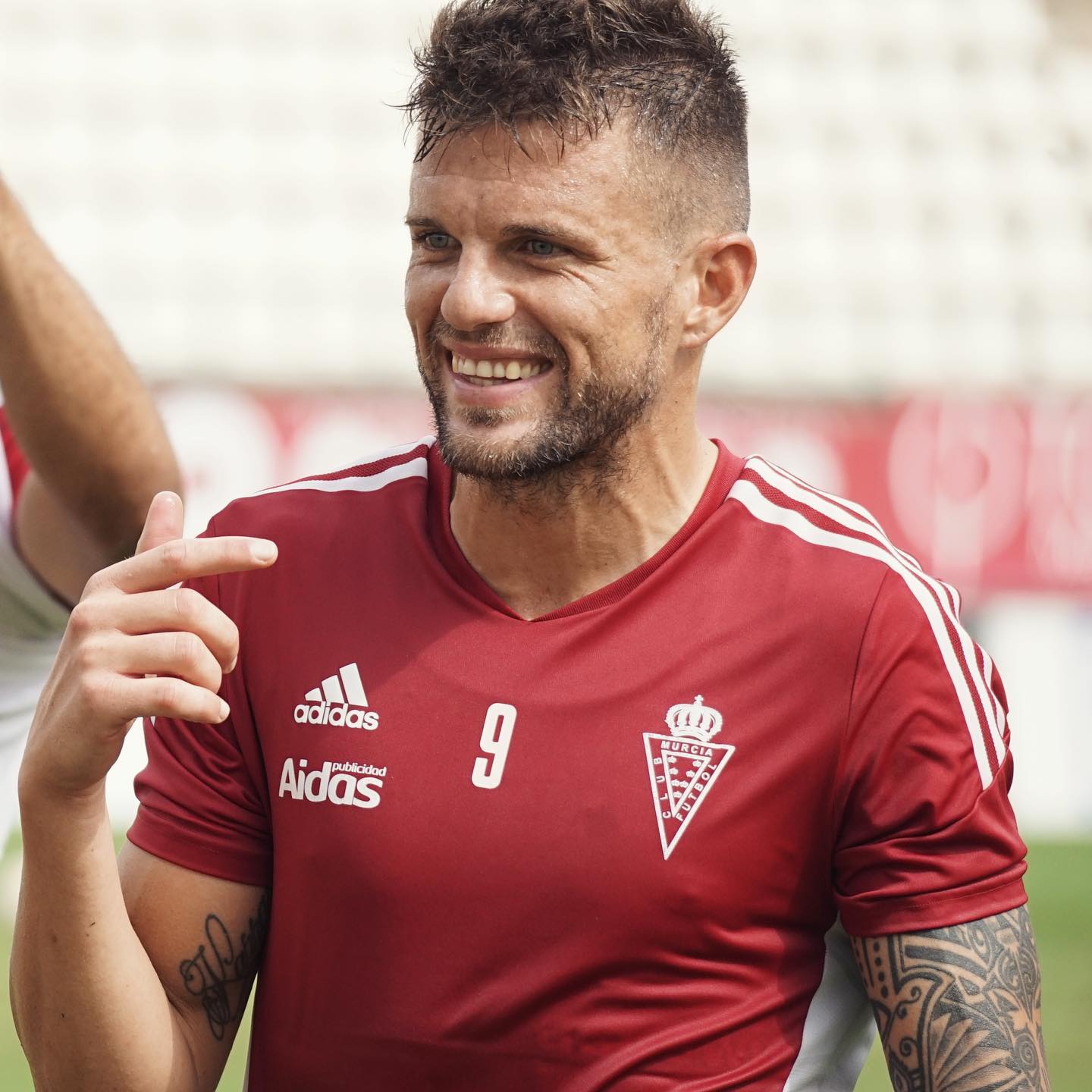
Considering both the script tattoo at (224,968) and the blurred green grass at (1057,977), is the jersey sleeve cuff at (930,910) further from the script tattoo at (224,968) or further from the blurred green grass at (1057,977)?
the blurred green grass at (1057,977)

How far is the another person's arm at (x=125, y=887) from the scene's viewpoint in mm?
1899

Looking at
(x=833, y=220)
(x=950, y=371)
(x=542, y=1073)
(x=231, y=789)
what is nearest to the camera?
(x=542, y=1073)

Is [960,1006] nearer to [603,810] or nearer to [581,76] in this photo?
[603,810]

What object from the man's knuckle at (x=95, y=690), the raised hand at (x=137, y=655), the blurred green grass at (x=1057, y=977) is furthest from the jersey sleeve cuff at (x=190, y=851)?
the blurred green grass at (x=1057, y=977)

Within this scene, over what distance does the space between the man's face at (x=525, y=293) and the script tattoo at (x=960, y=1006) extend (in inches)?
30.7

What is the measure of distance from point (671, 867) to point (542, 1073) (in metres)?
0.30

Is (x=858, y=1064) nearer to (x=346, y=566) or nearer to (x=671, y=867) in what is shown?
(x=671, y=867)

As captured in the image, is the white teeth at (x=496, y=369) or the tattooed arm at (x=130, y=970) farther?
the white teeth at (x=496, y=369)

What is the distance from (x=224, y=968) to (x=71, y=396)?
81 cm

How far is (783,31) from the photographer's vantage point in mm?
11469

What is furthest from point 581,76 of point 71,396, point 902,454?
point 902,454

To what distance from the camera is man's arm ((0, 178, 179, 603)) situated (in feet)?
7.79

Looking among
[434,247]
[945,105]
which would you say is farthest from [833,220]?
[434,247]

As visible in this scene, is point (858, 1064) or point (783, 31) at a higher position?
point (783, 31)
